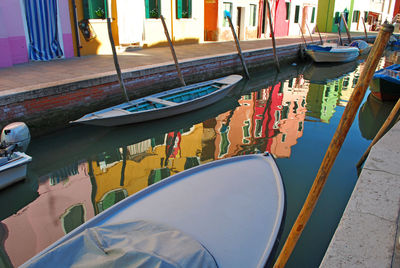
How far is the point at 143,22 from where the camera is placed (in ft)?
38.5

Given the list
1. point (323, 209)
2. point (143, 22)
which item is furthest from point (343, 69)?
point (323, 209)

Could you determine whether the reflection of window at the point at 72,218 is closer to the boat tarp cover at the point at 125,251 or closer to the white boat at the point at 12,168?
the white boat at the point at 12,168

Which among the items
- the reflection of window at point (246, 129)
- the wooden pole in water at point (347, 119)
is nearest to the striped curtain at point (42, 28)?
the reflection of window at point (246, 129)

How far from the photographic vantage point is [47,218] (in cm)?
405

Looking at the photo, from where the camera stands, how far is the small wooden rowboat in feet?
21.2

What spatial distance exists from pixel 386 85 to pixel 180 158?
5.90 meters

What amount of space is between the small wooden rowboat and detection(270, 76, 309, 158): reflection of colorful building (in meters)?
1.65

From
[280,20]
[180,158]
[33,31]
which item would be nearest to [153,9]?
[33,31]

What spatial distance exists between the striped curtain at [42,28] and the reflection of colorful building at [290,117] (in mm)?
6489

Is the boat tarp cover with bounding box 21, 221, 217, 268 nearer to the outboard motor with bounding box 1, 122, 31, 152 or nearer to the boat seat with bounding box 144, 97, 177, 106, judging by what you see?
the outboard motor with bounding box 1, 122, 31, 152

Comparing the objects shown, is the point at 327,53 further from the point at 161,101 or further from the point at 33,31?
the point at 33,31

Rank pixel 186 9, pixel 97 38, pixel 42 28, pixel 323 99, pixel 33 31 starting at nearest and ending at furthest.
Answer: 1. pixel 33 31
2. pixel 42 28
3. pixel 323 99
4. pixel 97 38
5. pixel 186 9

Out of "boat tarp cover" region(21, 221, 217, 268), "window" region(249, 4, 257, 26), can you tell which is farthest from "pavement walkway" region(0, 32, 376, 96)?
"window" region(249, 4, 257, 26)

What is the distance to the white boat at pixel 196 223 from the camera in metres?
2.16
